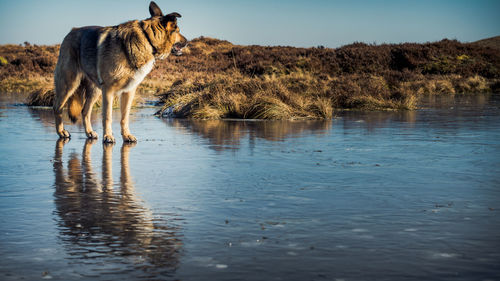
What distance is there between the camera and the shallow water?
3566 mm

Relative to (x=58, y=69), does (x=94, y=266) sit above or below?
below

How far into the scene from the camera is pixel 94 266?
11.6ft

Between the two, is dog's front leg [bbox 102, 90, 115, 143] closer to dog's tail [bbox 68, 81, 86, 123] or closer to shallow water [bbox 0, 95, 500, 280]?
shallow water [bbox 0, 95, 500, 280]

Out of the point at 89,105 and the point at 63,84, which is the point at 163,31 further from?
the point at 63,84

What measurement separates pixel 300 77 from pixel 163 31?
1809 centimetres

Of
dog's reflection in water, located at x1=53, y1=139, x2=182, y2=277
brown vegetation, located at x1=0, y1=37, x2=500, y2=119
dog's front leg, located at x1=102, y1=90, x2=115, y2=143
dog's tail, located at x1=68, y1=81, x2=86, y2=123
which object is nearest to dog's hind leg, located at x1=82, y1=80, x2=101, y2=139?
dog's tail, located at x1=68, y1=81, x2=86, y2=123

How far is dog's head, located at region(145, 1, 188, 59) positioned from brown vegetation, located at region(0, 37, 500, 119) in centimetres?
504

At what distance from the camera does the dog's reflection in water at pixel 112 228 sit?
365 centimetres

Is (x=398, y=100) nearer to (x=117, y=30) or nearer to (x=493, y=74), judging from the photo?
(x=117, y=30)

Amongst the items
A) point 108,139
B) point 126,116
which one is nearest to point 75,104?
point 126,116

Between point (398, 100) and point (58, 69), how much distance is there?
11741 millimetres

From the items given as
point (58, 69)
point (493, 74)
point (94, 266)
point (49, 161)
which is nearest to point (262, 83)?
point (58, 69)

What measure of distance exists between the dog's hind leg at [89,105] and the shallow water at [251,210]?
49 centimetres

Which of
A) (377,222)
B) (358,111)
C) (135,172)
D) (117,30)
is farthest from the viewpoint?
(358,111)
